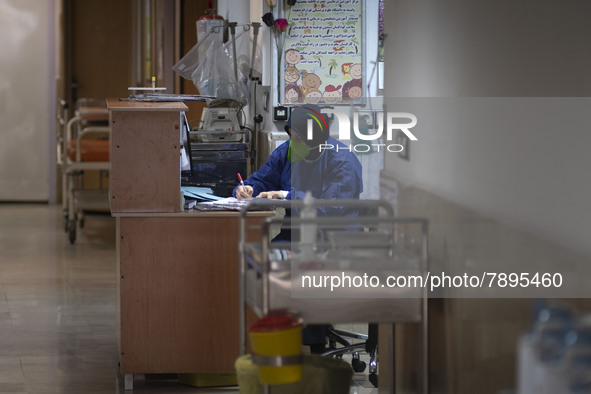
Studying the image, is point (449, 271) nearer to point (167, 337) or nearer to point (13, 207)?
point (167, 337)

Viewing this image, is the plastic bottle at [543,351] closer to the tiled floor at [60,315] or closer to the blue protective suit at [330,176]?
the blue protective suit at [330,176]

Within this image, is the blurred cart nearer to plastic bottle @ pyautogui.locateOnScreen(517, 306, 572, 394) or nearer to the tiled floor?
the tiled floor

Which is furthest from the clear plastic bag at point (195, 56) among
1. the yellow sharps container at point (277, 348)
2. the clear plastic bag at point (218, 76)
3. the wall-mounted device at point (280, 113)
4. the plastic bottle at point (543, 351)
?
the plastic bottle at point (543, 351)

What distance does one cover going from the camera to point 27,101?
37.6 feet

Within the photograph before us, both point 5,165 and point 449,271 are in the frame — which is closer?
point 449,271

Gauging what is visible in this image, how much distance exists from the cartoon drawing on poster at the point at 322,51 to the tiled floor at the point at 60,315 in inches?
73.0

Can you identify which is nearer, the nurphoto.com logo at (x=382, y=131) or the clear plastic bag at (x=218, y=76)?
the nurphoto.com logo at (x=382, y=131)

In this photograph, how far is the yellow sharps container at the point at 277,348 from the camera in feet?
8.62

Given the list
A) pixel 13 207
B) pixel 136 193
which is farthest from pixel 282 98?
pixel 13 207

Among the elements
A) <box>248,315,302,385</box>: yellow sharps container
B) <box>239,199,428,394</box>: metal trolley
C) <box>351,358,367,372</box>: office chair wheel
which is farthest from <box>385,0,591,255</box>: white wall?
<box>351,358,367,372</box>: office chair wheel

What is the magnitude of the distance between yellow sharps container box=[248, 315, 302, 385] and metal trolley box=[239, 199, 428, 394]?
0.20 ft

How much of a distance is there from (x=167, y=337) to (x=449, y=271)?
5.58 feet

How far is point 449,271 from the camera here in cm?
287

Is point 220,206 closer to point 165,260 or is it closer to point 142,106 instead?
point 165,260
